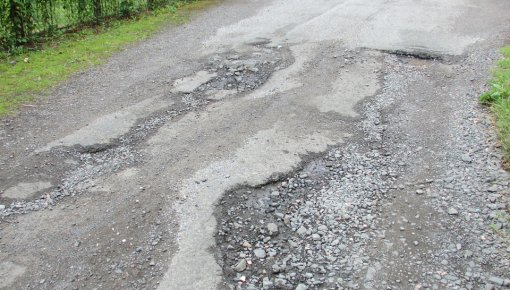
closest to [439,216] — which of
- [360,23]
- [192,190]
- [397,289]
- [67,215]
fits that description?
[397,289]

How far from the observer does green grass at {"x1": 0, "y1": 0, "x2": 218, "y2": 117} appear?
24.5 ft

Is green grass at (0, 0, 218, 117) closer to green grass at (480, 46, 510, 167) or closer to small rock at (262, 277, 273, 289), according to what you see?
small rock at (262, 277, 273, 289)

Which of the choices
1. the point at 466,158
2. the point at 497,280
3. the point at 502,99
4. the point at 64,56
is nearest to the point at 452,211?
the point at 497,280

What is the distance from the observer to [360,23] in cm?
1038

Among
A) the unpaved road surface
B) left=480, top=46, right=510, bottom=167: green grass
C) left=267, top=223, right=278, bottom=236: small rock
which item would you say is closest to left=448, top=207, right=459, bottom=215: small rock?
the unpaved road surface

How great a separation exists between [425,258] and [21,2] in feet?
27.7

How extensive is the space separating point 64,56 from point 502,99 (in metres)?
7.38

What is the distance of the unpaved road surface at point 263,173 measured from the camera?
412cm

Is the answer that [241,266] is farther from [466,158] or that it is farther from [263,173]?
[466,158]

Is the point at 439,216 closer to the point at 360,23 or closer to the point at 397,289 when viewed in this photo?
the point at 397,289

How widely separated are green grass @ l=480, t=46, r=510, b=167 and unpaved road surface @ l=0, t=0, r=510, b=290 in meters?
0.14

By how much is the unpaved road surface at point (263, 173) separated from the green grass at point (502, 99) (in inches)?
5.5

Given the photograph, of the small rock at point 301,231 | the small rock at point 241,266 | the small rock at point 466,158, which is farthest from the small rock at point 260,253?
the small rock at point 466,158

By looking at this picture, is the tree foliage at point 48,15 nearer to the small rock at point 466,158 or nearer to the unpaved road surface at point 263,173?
the unpaved road surface at point 263,173
